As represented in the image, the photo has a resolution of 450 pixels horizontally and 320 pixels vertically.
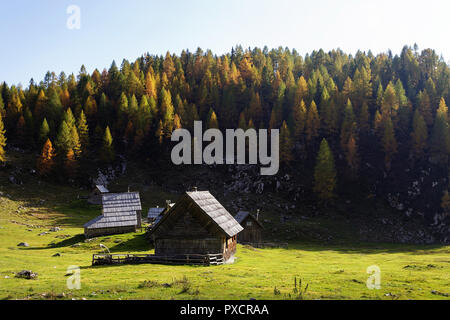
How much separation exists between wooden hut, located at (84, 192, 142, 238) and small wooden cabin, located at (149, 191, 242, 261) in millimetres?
21177

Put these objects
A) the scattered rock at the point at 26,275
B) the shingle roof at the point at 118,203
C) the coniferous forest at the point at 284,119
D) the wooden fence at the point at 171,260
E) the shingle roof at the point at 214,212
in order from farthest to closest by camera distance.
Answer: the coniferous forest at the point at 284,119
the shingle roof at the point at 118,203
the shingle roof at the point at 214,212
the wooden fence at the point at 171,260
the scattered rock at the point at 26,275

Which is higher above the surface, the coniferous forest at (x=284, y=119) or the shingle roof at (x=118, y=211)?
the coniferous forest at (x=284, y=119)

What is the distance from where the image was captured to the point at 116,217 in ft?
165

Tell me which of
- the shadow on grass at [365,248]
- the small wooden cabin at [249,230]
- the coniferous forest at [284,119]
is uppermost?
the coniferous forest at [284,119]

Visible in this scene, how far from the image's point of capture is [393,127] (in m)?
86.4

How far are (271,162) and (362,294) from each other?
7226 cm

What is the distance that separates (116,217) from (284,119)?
65553 millimetres

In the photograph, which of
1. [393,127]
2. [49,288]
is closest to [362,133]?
[393,127]

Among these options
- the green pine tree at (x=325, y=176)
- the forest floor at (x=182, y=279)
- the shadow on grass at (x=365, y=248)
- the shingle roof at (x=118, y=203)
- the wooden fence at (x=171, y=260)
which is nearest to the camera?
the forest floor at (x=182, y=279)

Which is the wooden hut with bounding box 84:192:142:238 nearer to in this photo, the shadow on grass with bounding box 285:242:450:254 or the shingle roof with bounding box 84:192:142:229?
the shingle roof with bounding box 84:192:142:229

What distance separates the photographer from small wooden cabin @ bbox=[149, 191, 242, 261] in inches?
1179

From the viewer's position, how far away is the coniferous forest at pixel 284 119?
80.4 m

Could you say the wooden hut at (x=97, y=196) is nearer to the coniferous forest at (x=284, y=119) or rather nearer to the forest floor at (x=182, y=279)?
the coniferous forest at (x=284, y=119)

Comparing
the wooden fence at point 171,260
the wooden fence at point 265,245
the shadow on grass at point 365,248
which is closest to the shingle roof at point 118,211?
the wooden fence at point 265,245
